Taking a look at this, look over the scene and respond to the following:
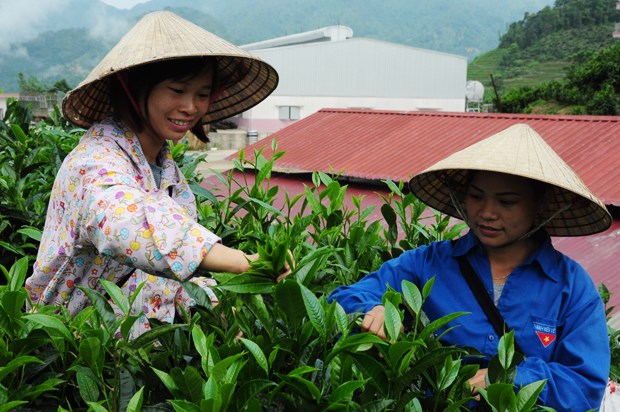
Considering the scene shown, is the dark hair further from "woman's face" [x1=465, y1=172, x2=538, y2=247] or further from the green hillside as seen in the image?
the green hillside

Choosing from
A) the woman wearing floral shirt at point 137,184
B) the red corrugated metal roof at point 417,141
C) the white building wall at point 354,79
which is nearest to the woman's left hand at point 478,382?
the woman wearing floral shirt at point 137,184

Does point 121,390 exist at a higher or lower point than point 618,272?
higher

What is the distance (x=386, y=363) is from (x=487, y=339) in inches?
17.2

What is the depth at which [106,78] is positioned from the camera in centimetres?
145

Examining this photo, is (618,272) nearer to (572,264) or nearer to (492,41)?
(572,264)

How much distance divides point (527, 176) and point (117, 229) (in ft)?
2.46

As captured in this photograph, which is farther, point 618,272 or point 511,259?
point 618,272

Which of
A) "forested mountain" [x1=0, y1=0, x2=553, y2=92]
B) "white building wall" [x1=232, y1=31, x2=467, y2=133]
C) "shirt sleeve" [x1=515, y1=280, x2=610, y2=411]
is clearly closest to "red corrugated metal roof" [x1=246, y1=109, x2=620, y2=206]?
"shirt sleeve" [x1=515, y1=280, x2=610, y2=411]

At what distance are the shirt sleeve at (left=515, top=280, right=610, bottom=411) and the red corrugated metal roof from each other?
273cm

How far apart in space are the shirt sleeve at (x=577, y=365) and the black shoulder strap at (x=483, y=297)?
98 millimetres

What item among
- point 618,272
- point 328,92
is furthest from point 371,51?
point 618,272

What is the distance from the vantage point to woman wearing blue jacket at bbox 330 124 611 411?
1.26 m

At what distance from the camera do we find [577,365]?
4.08ft

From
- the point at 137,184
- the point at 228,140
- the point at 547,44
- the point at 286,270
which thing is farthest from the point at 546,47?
the point at 286,270
